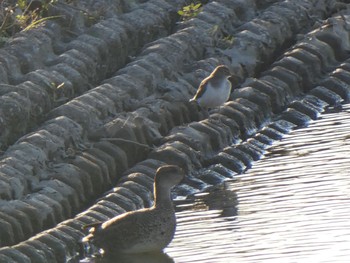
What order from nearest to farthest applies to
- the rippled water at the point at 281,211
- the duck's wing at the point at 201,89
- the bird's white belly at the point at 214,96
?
the rippled water at the point at 281,211 < the bird's white belly at the point at 214,96 < the duck's wing at the point at 201,89

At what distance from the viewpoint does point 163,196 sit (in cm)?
1495

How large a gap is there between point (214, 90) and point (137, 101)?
40.1 inches

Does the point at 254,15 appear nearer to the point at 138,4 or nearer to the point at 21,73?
the point at 138,4

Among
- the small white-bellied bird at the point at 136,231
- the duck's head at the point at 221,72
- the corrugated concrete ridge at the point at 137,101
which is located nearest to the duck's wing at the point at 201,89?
the duck's head at the point at 221,72

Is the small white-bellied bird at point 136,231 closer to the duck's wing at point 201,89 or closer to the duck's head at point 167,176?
the duck's head at point 167,176

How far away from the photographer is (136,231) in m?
14.4

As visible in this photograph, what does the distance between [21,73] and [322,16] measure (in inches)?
270

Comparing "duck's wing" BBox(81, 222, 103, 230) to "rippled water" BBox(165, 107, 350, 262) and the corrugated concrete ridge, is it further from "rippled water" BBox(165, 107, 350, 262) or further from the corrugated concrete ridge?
"rippled water" BBox(165, 107, 350, 262)

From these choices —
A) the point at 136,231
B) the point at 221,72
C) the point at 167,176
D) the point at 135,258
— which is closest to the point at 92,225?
the point at 136,231

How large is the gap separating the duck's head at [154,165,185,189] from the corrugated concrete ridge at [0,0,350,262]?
0.56 metres

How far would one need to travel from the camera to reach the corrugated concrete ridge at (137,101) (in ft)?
49.9

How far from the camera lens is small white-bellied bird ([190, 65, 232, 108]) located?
18406mm

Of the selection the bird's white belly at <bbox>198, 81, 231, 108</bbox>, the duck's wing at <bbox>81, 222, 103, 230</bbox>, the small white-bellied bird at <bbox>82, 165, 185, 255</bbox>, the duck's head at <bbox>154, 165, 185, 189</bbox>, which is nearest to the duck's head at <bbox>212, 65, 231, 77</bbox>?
the bird's white belly at <bbox>198, 81, 231, 108</bbox>

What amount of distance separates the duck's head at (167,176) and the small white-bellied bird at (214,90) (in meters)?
3.25
